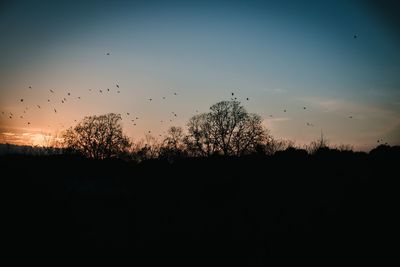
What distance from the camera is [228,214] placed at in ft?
30.7

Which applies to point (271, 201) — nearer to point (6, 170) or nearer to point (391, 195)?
point (391, 195)

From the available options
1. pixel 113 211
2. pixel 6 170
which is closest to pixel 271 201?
pixel 113 211

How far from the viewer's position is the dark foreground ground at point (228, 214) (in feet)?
23.7

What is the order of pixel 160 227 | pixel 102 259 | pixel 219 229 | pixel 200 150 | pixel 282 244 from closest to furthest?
pixel 282 244
pixel 102 259
pixel 219 229
pixel 160 227
pixel 200 150

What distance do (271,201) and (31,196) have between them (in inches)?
396

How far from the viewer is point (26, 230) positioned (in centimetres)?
905

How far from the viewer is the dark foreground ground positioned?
23.7ft

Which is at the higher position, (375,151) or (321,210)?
(375,151)

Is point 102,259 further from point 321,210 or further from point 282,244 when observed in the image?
point 321,210

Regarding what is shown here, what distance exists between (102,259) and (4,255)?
2.79 m

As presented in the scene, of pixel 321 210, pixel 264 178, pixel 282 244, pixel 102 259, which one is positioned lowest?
pixel 102 259

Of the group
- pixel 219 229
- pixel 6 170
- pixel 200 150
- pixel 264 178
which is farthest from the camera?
pixel 200 150

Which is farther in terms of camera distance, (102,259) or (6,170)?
(6,170)

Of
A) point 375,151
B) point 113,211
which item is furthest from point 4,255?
point 375,151
